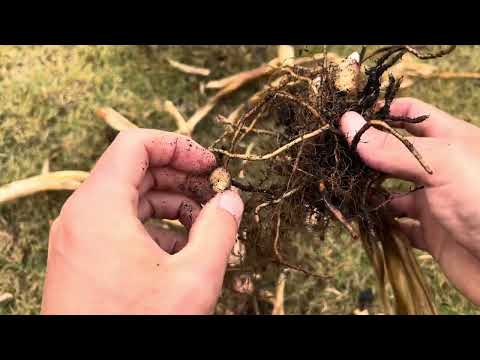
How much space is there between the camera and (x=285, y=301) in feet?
5.99

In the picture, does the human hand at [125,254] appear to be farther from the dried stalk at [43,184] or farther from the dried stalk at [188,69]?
the dried stalk at [188,69]

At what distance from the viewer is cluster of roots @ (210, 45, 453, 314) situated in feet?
3.93

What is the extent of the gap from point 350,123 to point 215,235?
41 cm

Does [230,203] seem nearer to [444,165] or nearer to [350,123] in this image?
[350,123]

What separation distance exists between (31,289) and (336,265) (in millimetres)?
1104

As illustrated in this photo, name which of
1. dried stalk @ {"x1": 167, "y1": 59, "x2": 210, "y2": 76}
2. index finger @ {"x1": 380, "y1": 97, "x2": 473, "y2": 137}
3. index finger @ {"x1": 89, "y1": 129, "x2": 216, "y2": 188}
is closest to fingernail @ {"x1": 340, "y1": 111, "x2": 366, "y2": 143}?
index finger @ {"x1": 380, "y1": 97, "x2": 473, "y2": 137}

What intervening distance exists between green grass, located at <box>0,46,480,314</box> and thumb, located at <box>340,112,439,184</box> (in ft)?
2.36

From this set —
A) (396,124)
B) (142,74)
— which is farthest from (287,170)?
(142,74)

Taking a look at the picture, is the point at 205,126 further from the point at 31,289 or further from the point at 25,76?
the point at 31,289

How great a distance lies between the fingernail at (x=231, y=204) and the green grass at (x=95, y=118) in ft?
2.33

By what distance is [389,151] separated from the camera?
113 centimetres

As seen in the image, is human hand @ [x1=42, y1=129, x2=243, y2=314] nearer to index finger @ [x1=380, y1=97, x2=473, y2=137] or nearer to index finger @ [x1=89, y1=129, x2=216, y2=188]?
index finger @ [x1=89, y1=129, x2=216, y2=188]

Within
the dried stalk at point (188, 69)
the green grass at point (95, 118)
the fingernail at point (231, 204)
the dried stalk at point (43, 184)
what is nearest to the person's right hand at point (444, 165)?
the fingernail at point (231, 204)

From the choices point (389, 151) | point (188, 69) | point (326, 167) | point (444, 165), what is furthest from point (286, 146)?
Answer: point (188, 69)
